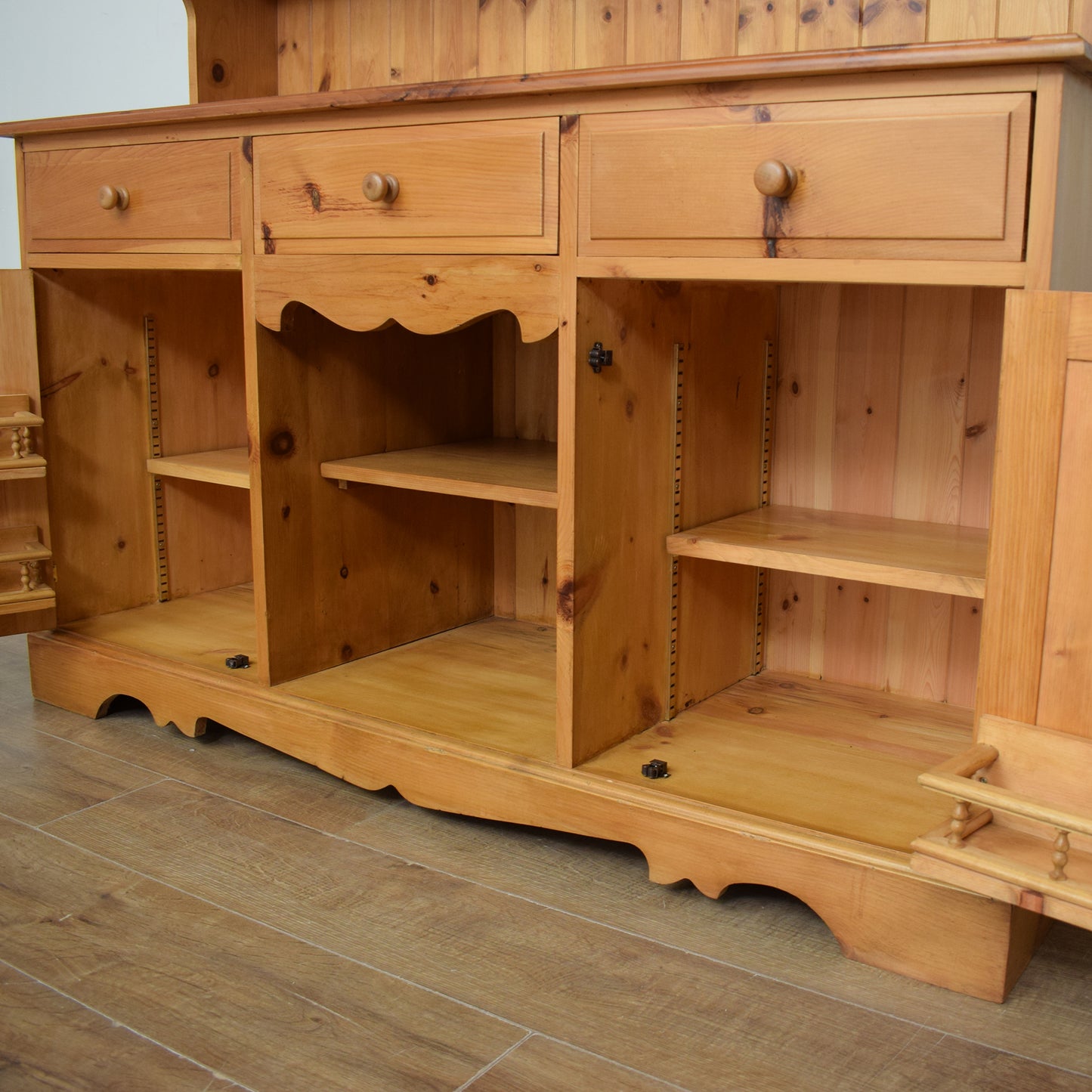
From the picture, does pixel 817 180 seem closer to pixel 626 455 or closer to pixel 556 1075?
pixel 626 455

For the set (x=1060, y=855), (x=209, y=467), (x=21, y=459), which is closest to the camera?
(x=1060, y=855)

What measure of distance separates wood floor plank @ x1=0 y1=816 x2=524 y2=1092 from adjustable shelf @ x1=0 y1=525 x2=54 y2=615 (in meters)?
0.61

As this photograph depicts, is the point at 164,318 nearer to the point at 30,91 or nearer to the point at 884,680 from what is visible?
the point at 30,91

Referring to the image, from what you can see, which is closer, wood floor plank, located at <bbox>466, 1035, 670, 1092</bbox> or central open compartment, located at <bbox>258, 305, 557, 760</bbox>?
wood floor plank, located at <bbox>466, 1035, 670, 1092</bbox>

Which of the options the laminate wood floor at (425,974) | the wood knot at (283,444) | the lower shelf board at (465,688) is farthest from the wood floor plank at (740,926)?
the wood knot at (283,444)

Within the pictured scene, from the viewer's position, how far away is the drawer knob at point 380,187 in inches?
66.6

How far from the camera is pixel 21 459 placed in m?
2.12

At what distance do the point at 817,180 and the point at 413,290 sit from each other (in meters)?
0.60

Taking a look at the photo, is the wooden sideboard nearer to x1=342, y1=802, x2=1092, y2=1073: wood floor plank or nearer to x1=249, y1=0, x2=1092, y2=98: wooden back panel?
x1=342, y1=802, x2=1092, y2=1073: wood floor plank

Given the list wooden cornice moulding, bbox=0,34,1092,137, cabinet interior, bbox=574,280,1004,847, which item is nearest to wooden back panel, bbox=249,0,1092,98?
wooden cornice moulding, bbox=0,34,1092,137

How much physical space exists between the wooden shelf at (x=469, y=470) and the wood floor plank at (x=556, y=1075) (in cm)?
71

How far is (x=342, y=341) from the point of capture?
2.07 m

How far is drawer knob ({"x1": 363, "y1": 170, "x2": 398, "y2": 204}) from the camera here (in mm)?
1691

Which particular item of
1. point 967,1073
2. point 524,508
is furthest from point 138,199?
point 967,1073
